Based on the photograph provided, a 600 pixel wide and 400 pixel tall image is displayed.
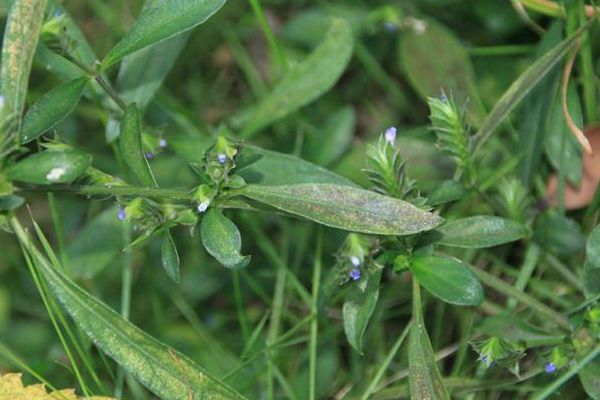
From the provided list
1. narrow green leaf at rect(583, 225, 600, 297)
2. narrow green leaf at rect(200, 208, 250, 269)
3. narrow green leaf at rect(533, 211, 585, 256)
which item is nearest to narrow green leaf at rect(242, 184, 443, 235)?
narrow green leaf at rect(200, 208, 250, 269)

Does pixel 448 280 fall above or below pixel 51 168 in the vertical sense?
below

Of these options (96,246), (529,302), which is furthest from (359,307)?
(96,246)

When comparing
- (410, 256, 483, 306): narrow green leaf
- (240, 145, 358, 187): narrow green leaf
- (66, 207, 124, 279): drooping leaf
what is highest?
(240, 145, 358, 187): narrow green leaf

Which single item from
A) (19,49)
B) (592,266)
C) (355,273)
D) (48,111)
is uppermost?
(19,49)

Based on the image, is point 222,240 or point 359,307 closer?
point 222,240

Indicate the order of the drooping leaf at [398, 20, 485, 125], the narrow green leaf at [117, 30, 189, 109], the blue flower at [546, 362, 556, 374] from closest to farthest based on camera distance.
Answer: the blue flower at [546, 362, 556, 374]
the narrow green leaf at [117, 30, 189, 109]
the drooping leaf at [398, 20, 485, 125]

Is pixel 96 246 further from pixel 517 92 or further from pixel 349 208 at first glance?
pixel 517 92

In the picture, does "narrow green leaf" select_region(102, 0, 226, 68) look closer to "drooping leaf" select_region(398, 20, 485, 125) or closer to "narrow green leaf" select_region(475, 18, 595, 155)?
"narrow green leaf" select_region(475, 18, 595, 155)
